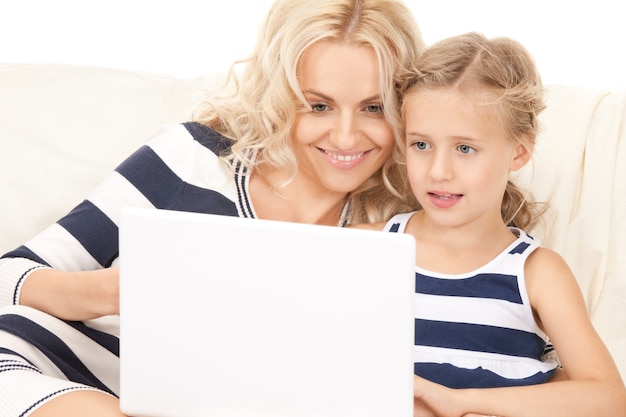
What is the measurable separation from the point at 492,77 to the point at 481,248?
31 centimetres

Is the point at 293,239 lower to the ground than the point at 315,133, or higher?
lower

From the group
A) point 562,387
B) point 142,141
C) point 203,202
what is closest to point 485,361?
point 562,387

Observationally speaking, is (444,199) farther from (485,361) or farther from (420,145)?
(485,361)

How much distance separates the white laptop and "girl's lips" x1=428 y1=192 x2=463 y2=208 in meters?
0.53

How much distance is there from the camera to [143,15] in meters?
3.07

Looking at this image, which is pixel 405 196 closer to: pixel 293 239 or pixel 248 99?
pixel 248 99

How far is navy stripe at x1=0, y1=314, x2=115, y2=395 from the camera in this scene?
1749mm

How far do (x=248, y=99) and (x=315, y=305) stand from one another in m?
0.92

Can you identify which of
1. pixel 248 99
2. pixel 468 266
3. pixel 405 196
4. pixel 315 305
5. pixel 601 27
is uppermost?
pixel 601 27

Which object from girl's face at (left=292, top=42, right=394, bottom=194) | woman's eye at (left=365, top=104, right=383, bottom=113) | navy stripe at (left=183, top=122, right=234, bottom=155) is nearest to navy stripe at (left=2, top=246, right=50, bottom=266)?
navy stripe at (left=183, top=122, right=234, bottom=155)

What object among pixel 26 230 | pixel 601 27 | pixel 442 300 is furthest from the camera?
pixel 601 27

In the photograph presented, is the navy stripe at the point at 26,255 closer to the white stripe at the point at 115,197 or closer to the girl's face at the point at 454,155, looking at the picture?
the white stripe at the point at 115,197

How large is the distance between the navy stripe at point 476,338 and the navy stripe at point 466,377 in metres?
0.05

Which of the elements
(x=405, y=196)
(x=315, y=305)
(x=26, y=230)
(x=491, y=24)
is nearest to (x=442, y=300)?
(x=405, y=196)
